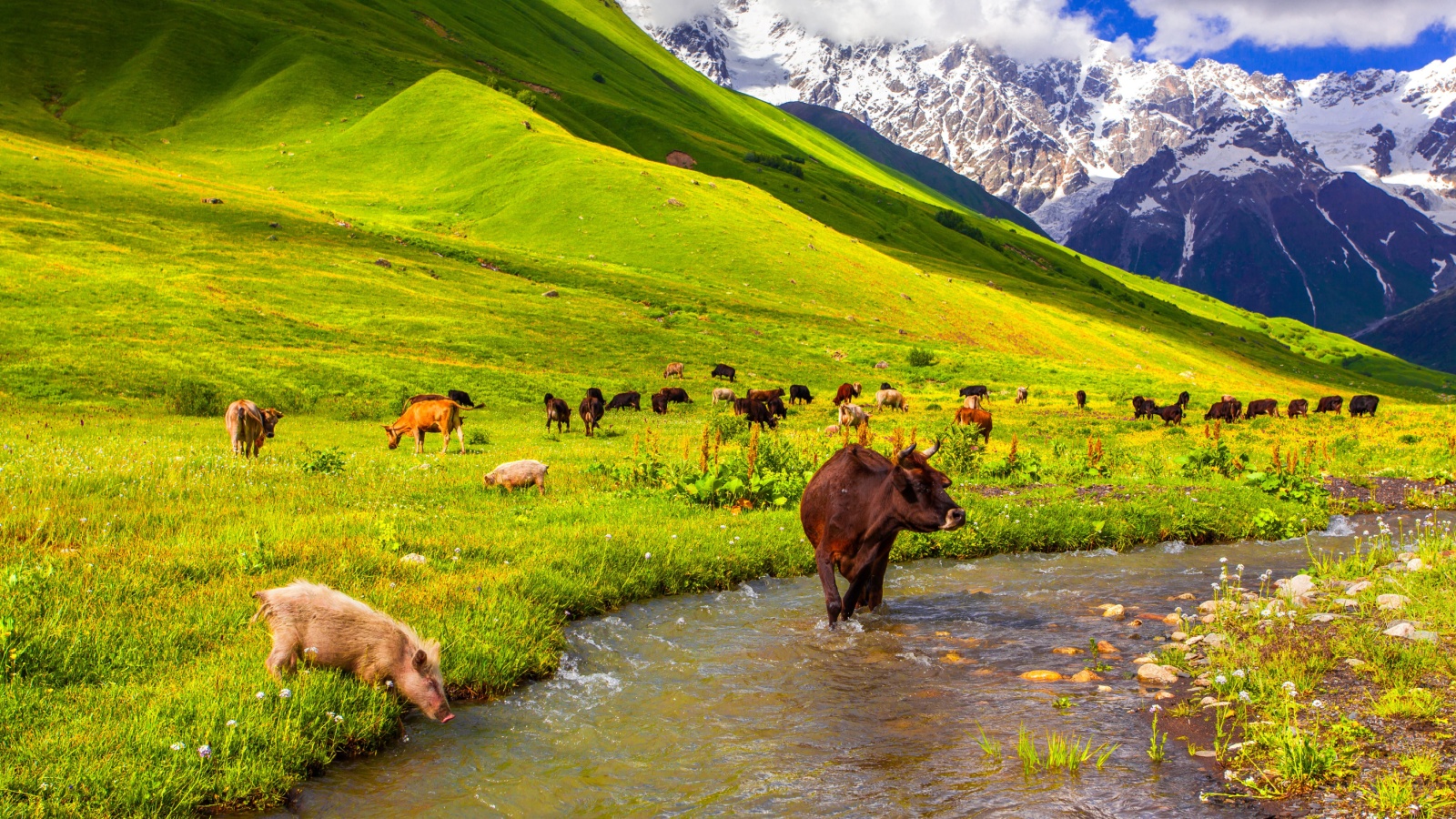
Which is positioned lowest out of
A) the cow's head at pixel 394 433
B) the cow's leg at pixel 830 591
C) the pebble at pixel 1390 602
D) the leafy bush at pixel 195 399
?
the leafy bush at pixel 195 399

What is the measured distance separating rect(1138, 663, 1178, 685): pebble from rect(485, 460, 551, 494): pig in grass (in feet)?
35.7

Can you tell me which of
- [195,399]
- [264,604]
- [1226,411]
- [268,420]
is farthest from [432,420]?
[1226,411]

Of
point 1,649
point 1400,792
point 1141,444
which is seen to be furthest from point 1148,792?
point 1141,444

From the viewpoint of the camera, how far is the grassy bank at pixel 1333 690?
5.41m

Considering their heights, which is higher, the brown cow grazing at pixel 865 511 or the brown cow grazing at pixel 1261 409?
the brown cow grazing at pixel 1261 409

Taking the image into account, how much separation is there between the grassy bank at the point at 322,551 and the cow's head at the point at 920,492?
3.67 m

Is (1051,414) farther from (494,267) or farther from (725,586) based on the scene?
(494,267)

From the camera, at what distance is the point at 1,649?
20.5ft

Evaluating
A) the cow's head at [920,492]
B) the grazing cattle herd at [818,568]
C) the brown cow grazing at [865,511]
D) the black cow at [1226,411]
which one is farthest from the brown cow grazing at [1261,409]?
the cow's head at [920,492]

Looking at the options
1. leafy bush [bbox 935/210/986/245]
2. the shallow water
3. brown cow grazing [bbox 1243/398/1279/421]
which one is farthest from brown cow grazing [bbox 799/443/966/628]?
leafy bush [bbox 935/210/986/245]

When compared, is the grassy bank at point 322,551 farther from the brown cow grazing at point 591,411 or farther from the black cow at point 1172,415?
the black cow at point 1172,415

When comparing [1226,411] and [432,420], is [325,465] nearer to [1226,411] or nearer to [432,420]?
[432,420]

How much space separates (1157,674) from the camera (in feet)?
26.1

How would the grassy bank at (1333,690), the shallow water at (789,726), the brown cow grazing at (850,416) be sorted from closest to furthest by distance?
1. the grassy bank at (1333,690)
2. the shallow water at (789,726)
3. the brown cow grazing at (850,416)
